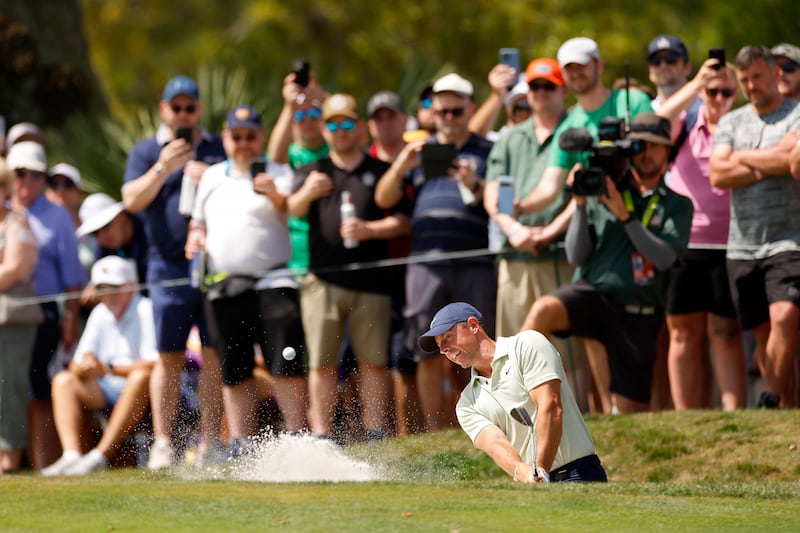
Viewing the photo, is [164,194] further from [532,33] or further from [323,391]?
[532,33]

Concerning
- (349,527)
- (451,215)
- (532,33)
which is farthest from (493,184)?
(532,33)

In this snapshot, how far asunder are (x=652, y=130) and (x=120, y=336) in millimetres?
4649

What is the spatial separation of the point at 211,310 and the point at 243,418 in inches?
33.1

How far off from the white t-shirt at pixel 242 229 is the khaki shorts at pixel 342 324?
493 mm

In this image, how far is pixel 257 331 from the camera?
12.5 meters

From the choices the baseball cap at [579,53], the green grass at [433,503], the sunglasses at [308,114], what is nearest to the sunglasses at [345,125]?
the sunglasses at [308,114]

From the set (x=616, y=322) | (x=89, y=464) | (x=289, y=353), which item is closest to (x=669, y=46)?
(x=616, y=322)

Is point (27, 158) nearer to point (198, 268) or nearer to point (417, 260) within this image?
point (198, 268)

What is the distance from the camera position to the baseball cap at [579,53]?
11988 millimetres

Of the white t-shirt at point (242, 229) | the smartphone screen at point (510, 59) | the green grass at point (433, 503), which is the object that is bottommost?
the green grass at point (433, 503)

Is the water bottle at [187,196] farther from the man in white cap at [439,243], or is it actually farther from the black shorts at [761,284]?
the black shorts at [761,284]

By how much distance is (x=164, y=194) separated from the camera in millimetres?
Answer: 13273

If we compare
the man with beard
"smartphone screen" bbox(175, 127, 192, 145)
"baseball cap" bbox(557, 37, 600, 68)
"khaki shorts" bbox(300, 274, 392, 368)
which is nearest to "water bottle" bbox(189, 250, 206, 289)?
"khaki shorts" bbox(300, 274, 392, 368)

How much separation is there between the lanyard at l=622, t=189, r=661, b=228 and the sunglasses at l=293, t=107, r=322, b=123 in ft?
9.12
